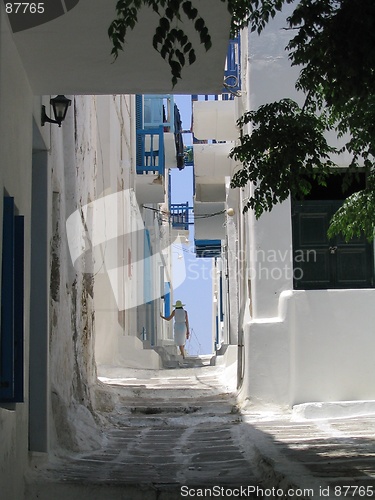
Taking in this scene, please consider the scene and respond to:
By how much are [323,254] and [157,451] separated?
3686 mm

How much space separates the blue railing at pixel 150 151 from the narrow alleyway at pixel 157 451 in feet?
36.4

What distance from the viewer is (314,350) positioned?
389 inches

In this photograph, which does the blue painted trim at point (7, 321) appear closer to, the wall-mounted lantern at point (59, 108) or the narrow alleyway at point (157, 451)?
the narrow alleyway at point (157, 451)

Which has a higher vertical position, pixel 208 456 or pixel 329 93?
pixel 329 93

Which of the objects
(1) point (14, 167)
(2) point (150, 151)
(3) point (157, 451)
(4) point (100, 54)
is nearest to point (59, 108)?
(4) point (100, 54)

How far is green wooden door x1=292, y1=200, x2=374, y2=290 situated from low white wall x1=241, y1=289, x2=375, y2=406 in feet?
1.05

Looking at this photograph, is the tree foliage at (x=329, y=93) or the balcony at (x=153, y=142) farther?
the balcony at (x=153, y=142)

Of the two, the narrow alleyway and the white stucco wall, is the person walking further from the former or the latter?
the white stucco wall

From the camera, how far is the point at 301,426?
8.84 meters

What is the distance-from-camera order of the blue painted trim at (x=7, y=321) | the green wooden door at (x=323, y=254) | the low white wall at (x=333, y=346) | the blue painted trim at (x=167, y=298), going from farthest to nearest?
the blue painted trim at (x=167, y=298) < the green wooden door at (x=323, y=254) < the low white wall at (x=333, y=346) < the blue painted trim at (x=7, y=321)

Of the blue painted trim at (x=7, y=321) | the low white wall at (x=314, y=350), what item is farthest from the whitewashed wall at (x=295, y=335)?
the blue painted trim at (x=7, y=321)

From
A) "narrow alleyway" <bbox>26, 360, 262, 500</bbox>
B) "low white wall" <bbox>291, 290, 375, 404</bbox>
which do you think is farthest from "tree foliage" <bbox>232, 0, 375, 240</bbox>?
"low white wall" <bbox>291, 290, 375, 404</bbox>

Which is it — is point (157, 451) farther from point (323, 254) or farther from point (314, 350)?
point (323, 254)

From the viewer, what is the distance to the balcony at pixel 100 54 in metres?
5.70
